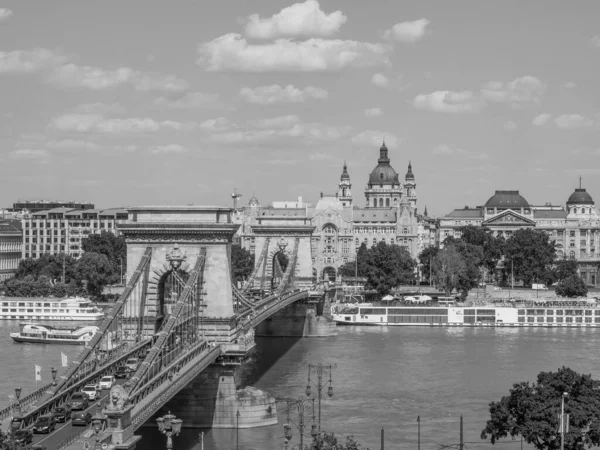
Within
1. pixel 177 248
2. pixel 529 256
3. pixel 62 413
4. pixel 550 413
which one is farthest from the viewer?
pixel 529 256

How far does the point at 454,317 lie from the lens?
95938 millimetres

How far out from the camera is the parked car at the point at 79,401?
36188 mm

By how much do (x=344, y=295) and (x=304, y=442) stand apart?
74.2 meters

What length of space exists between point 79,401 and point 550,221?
127 metres

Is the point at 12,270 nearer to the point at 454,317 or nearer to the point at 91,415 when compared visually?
the point at 454,317

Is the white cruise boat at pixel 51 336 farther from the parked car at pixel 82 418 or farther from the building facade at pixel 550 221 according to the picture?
the building facade at pixel 550 221

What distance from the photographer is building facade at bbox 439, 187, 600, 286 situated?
155125mm

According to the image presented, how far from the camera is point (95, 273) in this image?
Answer: 114 metres

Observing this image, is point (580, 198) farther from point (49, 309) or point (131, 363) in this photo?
point (131, 363)

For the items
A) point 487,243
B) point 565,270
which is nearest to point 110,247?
point 487,243

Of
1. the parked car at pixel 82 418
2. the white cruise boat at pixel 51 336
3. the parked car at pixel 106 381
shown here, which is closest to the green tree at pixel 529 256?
the white cruise boat at pixel 51 336

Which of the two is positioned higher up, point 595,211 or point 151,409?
point 595,211

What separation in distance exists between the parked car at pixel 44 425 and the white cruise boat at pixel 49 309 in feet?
201

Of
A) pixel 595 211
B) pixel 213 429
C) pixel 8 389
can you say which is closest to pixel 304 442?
pixel 213 429
